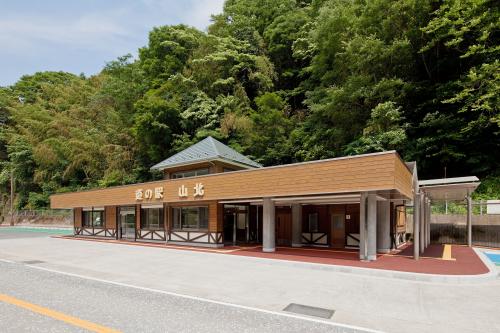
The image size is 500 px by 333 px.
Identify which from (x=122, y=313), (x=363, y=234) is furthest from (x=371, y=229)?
(x=122, y=313)

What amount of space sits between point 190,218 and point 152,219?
3.61 meters

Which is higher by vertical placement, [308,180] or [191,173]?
[191,173]

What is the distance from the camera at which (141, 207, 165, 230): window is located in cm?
2002

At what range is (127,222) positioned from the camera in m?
22.3

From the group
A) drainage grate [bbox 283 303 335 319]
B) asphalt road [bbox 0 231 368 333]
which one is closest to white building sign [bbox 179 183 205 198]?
asphalt road [bbox 0 231 368 333]

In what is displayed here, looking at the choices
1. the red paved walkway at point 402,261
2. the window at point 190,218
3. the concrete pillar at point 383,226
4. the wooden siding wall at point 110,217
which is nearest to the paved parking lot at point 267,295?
the red paved walkway at point 402,261

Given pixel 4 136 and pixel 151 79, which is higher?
pixel 151 79

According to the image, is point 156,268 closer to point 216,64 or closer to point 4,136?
point 216,64

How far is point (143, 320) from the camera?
17.9ft

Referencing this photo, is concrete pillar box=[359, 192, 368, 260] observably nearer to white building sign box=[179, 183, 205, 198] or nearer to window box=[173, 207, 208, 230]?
white building sign box=[179, 183, 205, 198]

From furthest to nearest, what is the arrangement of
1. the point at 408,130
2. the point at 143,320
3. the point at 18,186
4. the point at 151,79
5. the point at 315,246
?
the point at 18,186 → the point at 151,79 → the point at 408,130 → the point at 315,246 → the point at 143,320

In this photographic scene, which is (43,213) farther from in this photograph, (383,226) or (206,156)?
(383,226)

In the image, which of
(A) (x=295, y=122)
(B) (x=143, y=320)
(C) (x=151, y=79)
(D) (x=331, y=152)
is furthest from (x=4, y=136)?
(B) (x=143, y=320)

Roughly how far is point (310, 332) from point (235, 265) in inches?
270
